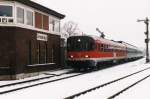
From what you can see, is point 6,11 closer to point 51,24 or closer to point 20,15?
point 20,15

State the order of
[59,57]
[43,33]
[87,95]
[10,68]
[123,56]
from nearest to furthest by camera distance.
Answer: [87,95] → [10,68] → [43,33] → [59,57] → [123,56]

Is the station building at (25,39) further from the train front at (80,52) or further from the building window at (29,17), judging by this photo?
the train front at (80,52)

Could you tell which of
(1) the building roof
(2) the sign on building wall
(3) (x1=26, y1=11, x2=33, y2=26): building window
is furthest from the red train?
(3) (x1=26, y1=11, x2=33, y2=26): building window

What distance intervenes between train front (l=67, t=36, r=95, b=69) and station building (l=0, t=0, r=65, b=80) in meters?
1.63

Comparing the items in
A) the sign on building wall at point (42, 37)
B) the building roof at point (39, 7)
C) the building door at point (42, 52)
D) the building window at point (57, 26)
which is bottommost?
the building door at point (42, 52)

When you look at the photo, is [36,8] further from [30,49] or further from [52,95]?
[52,95]

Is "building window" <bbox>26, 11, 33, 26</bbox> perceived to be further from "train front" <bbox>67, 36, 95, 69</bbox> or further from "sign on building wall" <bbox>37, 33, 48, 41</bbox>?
"train front" <bbox>67, 36, 95, 69</bbox>

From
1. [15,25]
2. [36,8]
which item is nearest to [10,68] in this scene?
[15,25]

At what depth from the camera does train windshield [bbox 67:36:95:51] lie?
28875 mm

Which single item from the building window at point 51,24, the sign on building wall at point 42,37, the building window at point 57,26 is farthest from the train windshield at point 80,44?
the building window at point 57,26

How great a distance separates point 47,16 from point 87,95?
1586cm

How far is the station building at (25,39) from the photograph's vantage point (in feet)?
74.3

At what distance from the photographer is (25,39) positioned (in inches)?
956

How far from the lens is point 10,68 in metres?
22.5
